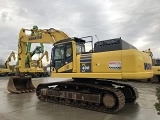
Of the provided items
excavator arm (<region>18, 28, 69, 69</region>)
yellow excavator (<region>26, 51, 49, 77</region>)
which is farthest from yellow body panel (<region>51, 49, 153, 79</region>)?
yellow excavator (<region>26, 51, 49, 77</region>)

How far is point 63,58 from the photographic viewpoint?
10211 mm

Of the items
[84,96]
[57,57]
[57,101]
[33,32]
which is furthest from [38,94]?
[33,32]

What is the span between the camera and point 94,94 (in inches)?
350

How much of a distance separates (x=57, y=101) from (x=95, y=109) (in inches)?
88.5

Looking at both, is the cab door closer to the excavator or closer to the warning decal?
the excavator

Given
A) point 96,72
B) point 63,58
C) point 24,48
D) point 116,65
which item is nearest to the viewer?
point 116,65

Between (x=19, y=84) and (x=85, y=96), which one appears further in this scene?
(x=19, y=84)

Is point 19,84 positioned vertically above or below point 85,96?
above

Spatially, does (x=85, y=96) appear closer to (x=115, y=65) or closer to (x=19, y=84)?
(x=115, y=65)

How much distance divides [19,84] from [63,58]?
16.9 ft

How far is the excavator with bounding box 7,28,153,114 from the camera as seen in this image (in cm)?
825

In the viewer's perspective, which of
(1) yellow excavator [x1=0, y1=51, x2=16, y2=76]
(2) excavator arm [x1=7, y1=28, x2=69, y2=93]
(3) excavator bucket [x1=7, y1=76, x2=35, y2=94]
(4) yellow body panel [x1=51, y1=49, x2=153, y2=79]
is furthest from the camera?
(1) yellow excavator [x1=0, y1=51, x2=16, y2=76]

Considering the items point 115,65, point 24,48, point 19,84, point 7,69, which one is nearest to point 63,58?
point 115,65

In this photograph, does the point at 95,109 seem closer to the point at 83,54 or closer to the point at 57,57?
the point at 83,54
